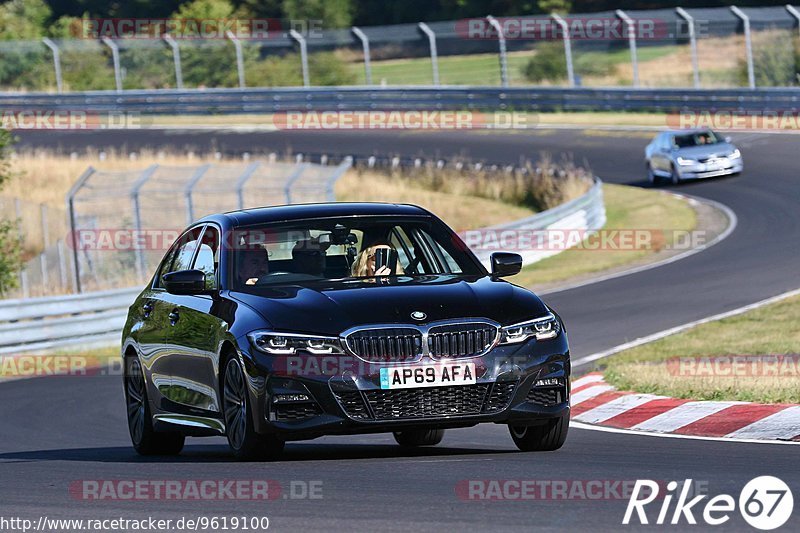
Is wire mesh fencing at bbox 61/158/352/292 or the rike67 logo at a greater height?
the rike67 logo

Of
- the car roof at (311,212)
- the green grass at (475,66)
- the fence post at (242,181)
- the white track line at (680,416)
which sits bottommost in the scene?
the green grass at (475,66)

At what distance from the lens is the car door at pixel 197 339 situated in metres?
8.98

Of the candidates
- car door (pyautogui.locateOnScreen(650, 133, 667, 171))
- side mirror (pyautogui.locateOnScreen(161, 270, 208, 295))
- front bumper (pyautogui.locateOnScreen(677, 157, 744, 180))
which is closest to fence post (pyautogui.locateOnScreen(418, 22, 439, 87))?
car door (pyautogui.locateOnScreen(650, 133, 667, 171))

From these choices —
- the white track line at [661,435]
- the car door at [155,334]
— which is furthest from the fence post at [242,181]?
the white track line at [661,435]

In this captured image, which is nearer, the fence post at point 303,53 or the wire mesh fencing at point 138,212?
the wire mesh fencing at point 138,212

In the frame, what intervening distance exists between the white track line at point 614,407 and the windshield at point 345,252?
2186mm

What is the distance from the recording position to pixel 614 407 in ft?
37.7

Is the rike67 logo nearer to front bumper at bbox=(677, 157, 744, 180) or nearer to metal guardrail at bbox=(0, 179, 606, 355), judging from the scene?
metal guardrail at bbox=(0, 179, 606, 355)

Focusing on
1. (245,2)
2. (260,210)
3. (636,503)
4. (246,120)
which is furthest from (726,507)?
(245,2)

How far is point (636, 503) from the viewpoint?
660cm

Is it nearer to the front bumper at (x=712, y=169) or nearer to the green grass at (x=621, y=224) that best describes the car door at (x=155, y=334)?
the green grass at (x=621, y=224)

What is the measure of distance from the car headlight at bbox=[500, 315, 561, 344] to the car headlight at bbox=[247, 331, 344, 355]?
36.0 inches

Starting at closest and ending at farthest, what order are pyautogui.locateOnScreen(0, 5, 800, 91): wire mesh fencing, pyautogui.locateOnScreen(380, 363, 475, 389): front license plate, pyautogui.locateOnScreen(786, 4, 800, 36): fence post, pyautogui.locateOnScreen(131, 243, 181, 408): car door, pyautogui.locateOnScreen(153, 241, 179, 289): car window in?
pyautogui.locateOnScreen(380, 363, 475, 389): front license plate → pyautogui.locateOnScreen(131, 243, 181, 408): car door → pyautogui.locateOnScreen(153, 241, 179, 289): car window → pyautogui.locateOnScreen(786, 4, 800, 36): fence post → pyautogui.locateOnScreen(0, 5, 800, 91): wire mesh fencing

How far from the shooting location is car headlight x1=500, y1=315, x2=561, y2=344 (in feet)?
27.3
